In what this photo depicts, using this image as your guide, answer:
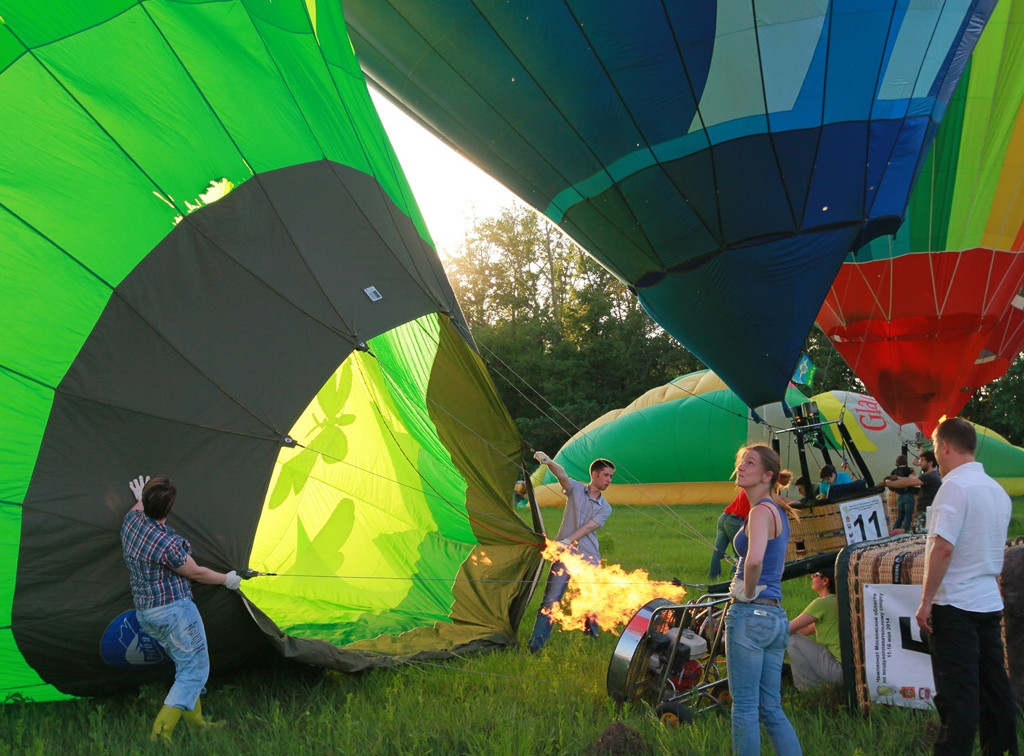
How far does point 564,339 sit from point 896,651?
3160 centimetres

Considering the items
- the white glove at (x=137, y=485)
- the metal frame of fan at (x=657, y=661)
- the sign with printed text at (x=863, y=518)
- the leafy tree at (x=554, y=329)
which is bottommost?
the metal frame of fan at (x=657, y=661)

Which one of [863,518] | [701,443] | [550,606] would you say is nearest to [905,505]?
[863,518]

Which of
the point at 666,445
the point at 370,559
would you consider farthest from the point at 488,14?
the point at 666,445

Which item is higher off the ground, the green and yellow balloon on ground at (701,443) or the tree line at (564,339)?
the tree line at (564,339)

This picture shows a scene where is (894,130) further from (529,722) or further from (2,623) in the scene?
(2,623)

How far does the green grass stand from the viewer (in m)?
3.54

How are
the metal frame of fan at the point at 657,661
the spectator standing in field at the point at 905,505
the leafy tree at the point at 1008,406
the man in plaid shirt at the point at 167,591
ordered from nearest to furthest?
the man in plaid shirt at the point at 167,591 → the metal frame of fan at the point at 657,661 → the spectator standing in field at the point at 905,505 → the leafy tree at the point at 1008,406

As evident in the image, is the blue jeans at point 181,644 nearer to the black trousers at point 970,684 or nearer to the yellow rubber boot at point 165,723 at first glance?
the yellow rubber boot at point 165,723

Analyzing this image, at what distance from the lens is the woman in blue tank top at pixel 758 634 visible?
310cm

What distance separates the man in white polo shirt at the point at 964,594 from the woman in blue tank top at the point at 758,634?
1.70 ft

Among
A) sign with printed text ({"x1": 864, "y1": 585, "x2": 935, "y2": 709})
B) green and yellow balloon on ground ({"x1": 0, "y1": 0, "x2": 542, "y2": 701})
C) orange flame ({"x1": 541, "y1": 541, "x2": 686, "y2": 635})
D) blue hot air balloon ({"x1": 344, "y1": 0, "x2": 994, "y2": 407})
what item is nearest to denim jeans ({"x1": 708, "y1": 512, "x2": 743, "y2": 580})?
blue hot air balloon ({"x1": 344, "y1": 0, "x2": 994, "y2": 407})

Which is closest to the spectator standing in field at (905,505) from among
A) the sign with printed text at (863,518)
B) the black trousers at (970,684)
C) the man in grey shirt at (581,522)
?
the sign with printed text at (863,518)

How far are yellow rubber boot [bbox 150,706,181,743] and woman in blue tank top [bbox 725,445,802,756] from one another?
2.21 m

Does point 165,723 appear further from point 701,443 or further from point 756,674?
point 701,443
